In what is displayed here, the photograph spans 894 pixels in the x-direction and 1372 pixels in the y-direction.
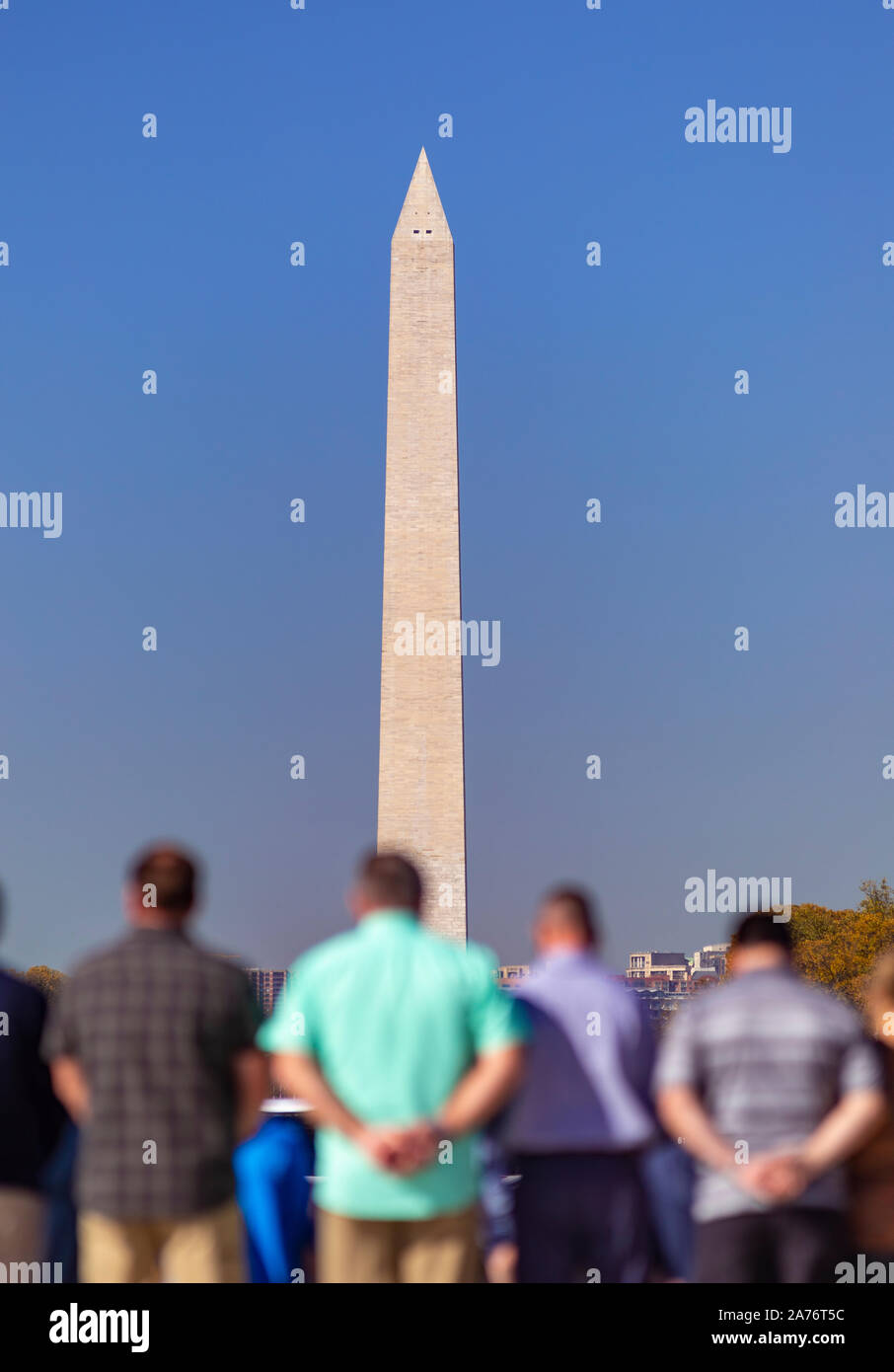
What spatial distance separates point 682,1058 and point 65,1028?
207 centimetres

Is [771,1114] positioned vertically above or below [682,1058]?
below

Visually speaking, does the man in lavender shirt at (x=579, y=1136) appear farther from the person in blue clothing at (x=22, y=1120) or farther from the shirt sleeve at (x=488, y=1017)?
the person in blue clothing at (x=22, y=1120)

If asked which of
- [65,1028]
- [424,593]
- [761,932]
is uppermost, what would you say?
[424,593]

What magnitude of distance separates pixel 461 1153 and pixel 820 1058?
4.06 ft

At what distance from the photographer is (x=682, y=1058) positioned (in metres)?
6.14

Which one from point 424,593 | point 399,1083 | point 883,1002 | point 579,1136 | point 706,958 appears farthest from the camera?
point 706,958

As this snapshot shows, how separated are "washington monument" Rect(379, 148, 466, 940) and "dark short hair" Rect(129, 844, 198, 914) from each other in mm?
22946

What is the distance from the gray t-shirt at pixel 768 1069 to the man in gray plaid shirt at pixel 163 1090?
1.49 m

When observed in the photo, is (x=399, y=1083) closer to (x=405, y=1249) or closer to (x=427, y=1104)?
(x=427, y=1104)

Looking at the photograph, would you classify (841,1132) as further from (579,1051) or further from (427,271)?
(427,271)

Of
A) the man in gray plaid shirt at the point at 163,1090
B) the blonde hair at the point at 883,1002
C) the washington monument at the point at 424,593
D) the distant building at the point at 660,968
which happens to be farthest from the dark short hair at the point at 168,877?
the distant building at the point at 660,968

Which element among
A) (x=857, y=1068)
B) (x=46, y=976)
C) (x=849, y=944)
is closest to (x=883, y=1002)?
(x=857, y=1068)

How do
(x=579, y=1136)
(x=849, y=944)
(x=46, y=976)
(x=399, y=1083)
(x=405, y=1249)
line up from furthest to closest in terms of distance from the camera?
(x=46, y=976) → (x=849, y=944) → (x=579, y=1136) → (x=405, y=1249) → (x=399, y=1083)

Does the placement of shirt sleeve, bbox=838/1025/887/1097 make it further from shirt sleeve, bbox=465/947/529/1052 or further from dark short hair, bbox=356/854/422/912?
dark short hair, bbox=356/854/422/912
